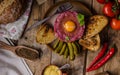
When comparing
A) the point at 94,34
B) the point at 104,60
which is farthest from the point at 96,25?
the point at 104,60

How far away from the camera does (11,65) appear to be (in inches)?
69.4

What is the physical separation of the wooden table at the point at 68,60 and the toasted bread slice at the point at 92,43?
0.17 feet

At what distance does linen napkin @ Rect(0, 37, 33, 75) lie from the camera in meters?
1.75

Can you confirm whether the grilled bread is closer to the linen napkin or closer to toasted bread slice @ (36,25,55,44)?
toasted bread slice @ (36,25,55,44)

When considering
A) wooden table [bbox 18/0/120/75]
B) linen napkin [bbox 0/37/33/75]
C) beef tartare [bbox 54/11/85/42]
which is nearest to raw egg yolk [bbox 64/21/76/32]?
beef tartare [bbox 54/11/85/42]

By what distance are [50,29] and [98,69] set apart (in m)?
0.30

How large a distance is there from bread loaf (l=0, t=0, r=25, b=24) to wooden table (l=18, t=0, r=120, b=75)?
107 millimetres

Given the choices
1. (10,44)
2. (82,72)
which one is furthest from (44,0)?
(82,72)

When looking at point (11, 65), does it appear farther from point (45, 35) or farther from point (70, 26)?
point (70, 26)

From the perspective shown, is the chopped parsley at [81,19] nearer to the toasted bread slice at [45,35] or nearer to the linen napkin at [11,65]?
the toasted bread slice at [45,35]

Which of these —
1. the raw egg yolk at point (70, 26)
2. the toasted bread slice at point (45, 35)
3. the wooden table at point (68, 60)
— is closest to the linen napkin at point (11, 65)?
the wooden table at point (68, 60)

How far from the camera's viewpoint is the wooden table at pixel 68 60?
1730mm

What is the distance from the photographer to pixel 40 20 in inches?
69.8

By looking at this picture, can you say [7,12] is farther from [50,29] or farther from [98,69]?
[98,69]
